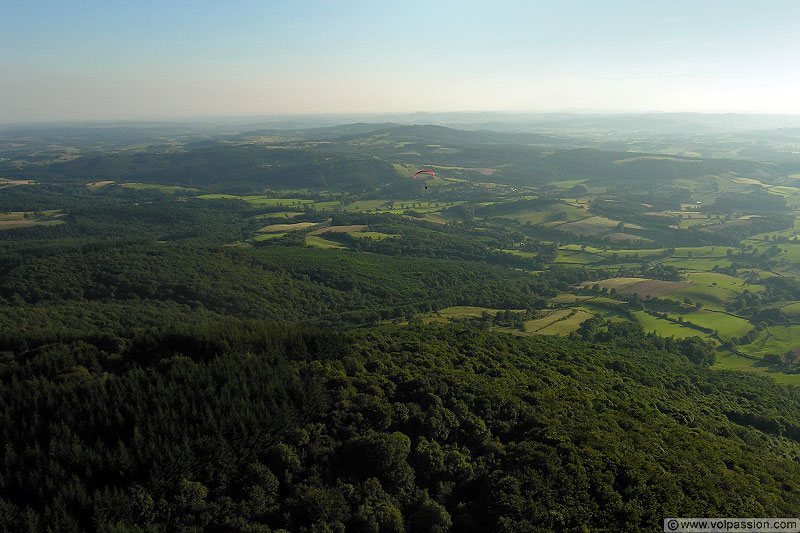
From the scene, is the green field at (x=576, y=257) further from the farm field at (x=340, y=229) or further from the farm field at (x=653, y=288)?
the farm field at (x=340, y=229)

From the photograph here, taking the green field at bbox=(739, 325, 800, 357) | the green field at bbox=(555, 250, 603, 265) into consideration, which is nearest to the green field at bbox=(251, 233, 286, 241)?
the green field at bbox=(555, 250, 603, 265)

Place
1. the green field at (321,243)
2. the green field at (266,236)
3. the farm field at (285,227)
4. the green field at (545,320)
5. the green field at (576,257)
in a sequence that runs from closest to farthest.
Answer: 1. the green field at (545,320)
2. the green field at (321,243)
3. the green field at (576,257)
4. the green field at (266,236)
5. the farm field at (285,227)

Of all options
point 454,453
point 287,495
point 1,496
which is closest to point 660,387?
point 454,453

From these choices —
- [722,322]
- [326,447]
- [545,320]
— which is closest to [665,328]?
[722,322]

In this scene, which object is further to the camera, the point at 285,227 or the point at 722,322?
the point at 285,227

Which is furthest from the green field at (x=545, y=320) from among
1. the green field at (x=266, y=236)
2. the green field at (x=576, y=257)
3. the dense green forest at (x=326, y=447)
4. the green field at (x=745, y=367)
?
the green field at (x=266, y=236)

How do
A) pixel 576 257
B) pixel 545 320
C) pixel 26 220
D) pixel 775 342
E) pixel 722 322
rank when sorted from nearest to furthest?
pixel 775 342
pixel 722 322
pixel 545 320
pixel 576 257
pixel 26 220

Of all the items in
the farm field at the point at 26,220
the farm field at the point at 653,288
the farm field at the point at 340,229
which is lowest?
the farm field at the point at 653,288

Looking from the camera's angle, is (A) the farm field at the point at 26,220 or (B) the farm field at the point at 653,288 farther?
(A) the farm field at the point at 26,220

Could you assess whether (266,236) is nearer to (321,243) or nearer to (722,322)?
(321,243)

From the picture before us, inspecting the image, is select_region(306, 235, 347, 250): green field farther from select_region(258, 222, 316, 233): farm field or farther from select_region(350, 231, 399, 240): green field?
select_region(258, 222, 316, 233): farm field

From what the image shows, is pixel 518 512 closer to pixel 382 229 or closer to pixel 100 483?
pixel 100 483
